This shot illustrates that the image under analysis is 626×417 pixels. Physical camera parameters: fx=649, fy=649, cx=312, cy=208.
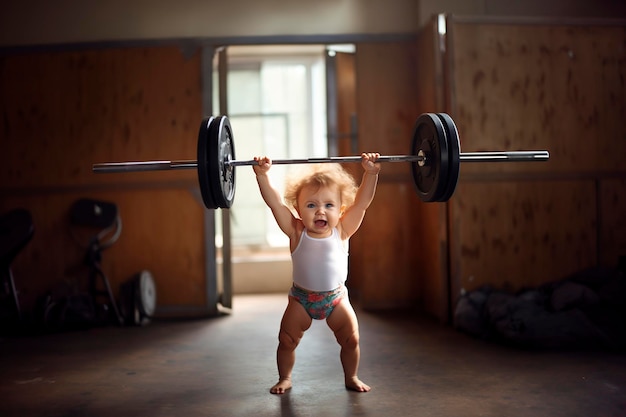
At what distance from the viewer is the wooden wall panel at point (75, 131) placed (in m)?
4.53

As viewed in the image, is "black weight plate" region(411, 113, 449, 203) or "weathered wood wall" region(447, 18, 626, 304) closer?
"black weight plate" region(411, 113, 449, 203)

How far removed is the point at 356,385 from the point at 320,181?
88 cm

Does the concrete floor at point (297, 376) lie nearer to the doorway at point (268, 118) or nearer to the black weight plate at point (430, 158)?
the black weight plate at point (430, 158)

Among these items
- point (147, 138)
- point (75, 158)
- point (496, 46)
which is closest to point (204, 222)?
point (147, 138)

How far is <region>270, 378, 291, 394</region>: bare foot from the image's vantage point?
2.74 meters

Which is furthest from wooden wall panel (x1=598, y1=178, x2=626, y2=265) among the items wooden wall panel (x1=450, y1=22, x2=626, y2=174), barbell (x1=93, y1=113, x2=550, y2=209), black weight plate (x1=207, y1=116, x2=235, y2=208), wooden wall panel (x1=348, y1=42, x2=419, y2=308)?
black weight plate (x1=207, y1=116, x2=235, y2=208)

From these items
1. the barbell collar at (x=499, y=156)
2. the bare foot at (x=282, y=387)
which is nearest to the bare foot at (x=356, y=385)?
the bare foot at (x=282, y=387)

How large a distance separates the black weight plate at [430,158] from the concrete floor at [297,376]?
840 millimetres

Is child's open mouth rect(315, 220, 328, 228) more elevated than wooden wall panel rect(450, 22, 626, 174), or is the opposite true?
wooden wall panel rect(450, 22, 626, 174)

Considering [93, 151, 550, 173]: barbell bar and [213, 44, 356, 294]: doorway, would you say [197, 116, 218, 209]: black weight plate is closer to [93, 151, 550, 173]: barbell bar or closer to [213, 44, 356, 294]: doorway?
[93, 151, 550, 173]: barbell bar

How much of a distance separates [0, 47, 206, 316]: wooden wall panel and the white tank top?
2.05 meters

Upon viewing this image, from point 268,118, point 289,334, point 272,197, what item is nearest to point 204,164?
point 272,197

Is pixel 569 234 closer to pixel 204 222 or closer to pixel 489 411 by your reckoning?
pixel 489 411

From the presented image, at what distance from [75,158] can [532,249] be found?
3131 mm
